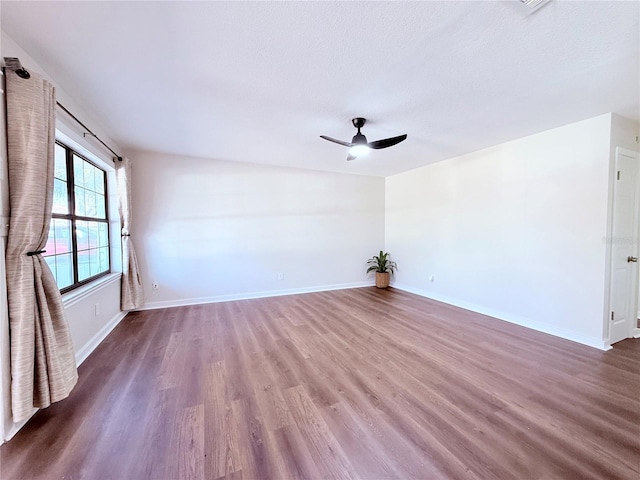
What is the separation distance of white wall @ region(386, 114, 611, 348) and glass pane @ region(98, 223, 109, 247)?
16.9ft

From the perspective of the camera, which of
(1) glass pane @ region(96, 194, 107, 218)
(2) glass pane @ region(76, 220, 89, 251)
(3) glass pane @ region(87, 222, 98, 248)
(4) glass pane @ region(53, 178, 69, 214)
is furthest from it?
(1) glass pane @ region(96, 194, 107, 218)

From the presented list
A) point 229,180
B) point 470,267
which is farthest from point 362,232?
point 229,180

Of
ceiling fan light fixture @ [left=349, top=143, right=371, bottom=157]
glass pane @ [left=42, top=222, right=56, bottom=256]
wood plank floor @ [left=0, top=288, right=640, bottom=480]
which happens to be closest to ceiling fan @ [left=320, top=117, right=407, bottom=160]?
ceiling fan light fixture @ [left=349, top=143, right=371, bottom=157]

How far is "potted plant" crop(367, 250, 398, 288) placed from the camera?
5.44 m

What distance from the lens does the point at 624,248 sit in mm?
2762

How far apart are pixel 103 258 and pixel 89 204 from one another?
791 mm

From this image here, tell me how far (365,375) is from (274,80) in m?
2.57

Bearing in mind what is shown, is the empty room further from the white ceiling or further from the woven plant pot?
the woven plant pot

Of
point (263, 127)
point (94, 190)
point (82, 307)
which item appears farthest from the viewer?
point (94, 190)

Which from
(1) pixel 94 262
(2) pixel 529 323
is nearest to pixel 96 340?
(1) pixel 94 262

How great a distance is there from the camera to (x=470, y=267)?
3.94m

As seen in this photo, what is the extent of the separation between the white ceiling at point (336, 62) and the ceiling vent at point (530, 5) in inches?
1.4

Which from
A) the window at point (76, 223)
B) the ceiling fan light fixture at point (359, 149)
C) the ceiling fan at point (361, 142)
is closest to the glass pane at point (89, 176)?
the window at point (76, 223)

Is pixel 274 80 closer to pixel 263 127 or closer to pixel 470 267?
pixel 263 127
